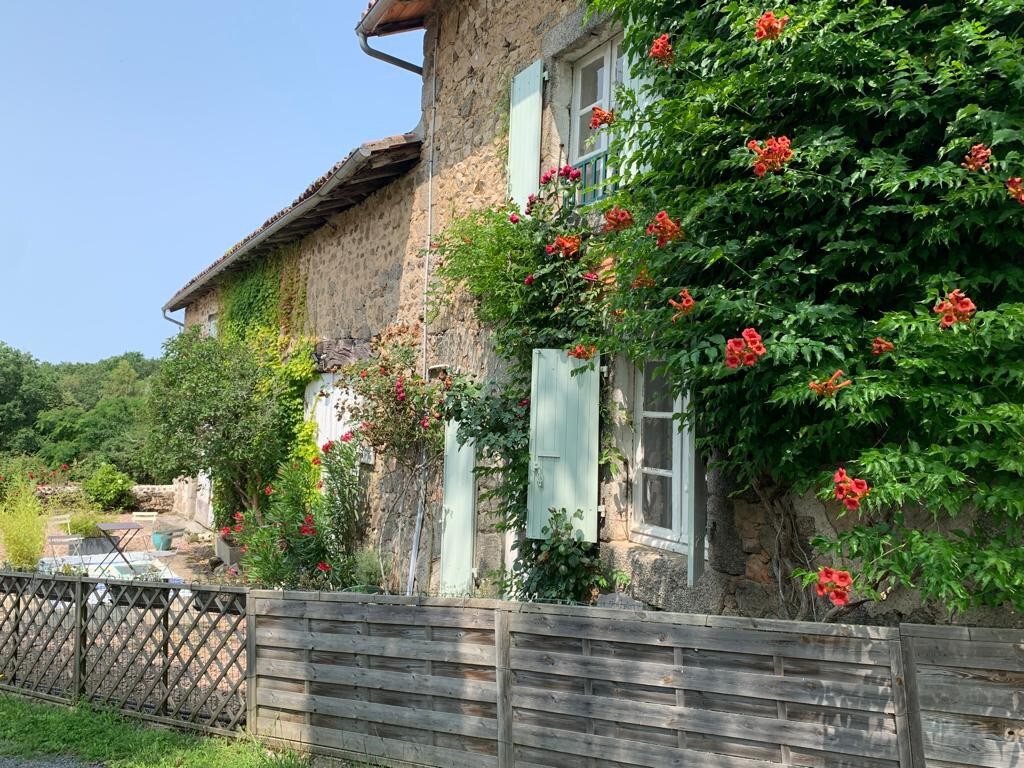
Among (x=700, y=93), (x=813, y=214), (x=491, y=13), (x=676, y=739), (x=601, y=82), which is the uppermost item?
(x=491, y=13)

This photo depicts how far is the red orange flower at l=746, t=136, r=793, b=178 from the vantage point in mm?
2961

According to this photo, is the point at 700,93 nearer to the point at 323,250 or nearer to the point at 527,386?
the point at 527,386

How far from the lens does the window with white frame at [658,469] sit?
448 centimetres

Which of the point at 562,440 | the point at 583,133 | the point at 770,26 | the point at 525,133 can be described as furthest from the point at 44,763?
the point at 583,133

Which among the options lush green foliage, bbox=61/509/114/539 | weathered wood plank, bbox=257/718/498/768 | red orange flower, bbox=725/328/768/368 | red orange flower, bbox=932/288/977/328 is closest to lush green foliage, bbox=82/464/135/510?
lush green foliage, bbox=61/509/114/539

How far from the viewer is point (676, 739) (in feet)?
9.98

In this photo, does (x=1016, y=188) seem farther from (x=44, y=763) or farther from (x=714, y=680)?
(x=44, y=763)

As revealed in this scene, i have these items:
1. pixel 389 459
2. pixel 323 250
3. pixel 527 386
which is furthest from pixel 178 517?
pixel 527 386

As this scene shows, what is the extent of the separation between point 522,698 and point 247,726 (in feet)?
5.84

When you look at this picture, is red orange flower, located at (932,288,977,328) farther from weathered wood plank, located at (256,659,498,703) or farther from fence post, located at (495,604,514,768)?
weathered wood plank, located at (256,659,498,703)

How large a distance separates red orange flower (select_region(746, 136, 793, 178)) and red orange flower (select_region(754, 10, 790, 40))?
382mm

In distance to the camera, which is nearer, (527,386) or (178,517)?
(527,386)

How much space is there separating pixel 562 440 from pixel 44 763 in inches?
132

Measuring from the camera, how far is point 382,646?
3.85 m
